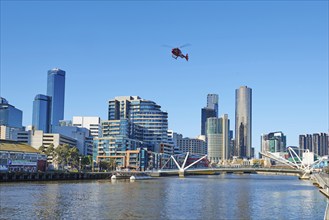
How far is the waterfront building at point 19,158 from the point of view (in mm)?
125000

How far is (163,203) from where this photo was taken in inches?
2571

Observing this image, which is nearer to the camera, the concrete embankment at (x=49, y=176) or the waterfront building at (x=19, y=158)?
the concrete embankment at (x=49, y=176)

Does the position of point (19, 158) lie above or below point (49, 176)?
above

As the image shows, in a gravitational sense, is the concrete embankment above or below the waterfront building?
below

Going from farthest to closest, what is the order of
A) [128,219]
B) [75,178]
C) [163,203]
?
A: 1. [75,178]
2. [163,203]
3. [128,219]

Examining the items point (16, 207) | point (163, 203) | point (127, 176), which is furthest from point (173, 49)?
point (127, 176)

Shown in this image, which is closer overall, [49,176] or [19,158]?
[19,158]

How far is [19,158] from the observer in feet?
425

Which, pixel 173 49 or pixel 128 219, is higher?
pixel 173 49

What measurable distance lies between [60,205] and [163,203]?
1388 cm

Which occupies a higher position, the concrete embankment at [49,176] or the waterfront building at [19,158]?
the waterfront building at [19,158]

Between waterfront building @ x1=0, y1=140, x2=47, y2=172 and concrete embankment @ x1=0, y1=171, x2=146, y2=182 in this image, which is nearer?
concrete embankment @ x1=0, y1=171, x2=146, y2=182

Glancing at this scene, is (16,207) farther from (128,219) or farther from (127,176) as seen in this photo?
(127,176)

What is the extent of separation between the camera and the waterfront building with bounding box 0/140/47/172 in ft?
410
